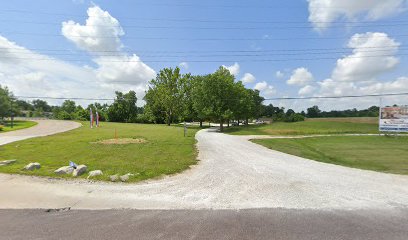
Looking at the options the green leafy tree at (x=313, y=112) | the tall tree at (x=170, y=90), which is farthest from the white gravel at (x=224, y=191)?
the green leafy tree at (x=313, y=112)

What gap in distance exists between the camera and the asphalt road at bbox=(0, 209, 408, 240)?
4195 mm

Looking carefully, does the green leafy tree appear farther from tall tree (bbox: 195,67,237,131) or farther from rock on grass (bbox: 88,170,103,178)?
rock on grass (bbox: 88,170,103,178)

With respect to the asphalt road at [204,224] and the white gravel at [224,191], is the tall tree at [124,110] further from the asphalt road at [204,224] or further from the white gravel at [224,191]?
the asphalt road at [204,224]

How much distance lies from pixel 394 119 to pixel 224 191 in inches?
778

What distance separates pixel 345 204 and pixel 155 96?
56.6 meters

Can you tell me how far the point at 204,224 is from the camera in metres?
4.62

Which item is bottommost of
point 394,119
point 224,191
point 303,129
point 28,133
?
point 28,133

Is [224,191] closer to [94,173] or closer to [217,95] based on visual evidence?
[94,173]

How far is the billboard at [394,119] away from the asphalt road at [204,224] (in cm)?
1755

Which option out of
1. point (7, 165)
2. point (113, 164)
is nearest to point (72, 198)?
point (113, 164)

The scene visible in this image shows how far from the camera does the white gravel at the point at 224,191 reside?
582cm

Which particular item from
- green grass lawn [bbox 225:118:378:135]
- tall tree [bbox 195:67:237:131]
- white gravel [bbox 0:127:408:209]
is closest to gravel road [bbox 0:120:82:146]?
white gravel [bbox 0:127:408:209]

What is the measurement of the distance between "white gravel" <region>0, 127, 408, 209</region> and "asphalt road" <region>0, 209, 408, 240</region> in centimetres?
44

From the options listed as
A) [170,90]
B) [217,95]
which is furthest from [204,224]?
[170,90]
